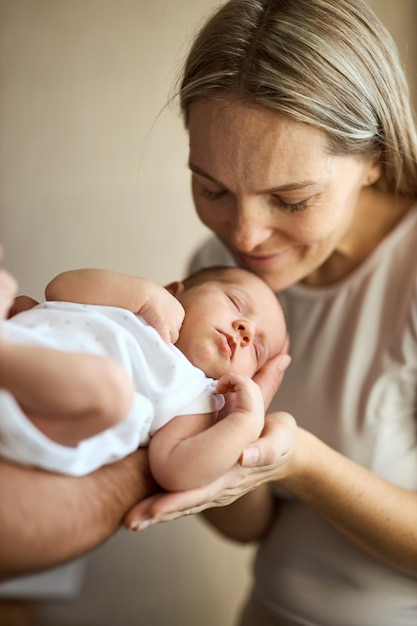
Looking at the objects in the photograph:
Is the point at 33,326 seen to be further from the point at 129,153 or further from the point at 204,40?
the point at 129,153

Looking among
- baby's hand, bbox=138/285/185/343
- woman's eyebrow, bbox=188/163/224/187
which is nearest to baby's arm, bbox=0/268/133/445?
baby's hand, bbox=138/285/185/343

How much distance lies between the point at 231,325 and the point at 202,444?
1.00 ft

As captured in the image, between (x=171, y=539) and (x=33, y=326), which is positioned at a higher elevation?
(x=33, y=326)

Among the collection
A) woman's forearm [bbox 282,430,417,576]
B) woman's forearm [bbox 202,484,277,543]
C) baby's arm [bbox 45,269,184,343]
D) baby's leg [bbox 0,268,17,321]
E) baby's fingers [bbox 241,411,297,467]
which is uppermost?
baby's leg [bbox 0,268,17,321]

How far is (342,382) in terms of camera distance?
4.91ft

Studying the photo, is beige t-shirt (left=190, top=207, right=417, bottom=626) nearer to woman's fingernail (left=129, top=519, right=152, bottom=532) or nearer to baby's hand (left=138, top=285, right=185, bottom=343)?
baby's hand (left=138, top=285, right=185, bottom=343)

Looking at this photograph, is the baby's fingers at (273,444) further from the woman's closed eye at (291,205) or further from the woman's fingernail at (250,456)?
the woman's closed eye at (291,205)

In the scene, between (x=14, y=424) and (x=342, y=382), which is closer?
(x=14, y=424)

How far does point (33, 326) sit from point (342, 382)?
2.56 ft

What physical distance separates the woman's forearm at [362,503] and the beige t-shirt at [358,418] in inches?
4.8

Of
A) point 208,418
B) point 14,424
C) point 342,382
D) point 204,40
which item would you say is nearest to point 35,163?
point 204,40

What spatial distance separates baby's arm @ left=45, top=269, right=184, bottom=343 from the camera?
103 cm

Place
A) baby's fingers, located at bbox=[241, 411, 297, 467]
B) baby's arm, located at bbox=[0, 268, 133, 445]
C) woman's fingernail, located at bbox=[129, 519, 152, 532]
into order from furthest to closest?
1. baby's fingers, located at bbox=[241, 411, 297, 467]
2. woman's fingernail, located at bbox=[129, 519, 152, 532]
3. baby's arm, located at bbox=[0, 268, 133, 445]

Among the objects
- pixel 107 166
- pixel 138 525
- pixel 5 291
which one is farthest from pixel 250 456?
pixel 107 166
